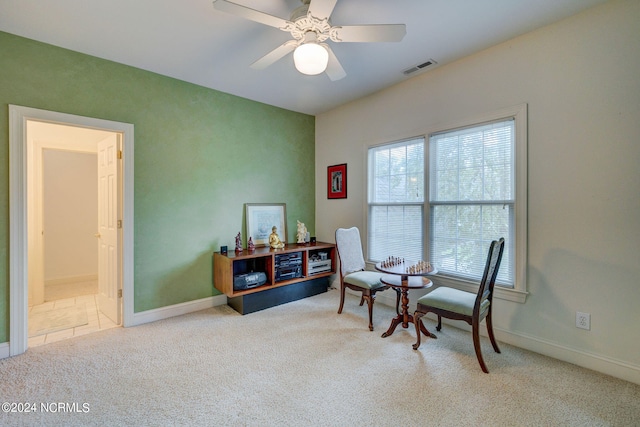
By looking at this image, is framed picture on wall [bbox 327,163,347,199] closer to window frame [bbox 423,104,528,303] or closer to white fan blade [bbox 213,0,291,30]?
window frame [bbox 423,104,528,303]

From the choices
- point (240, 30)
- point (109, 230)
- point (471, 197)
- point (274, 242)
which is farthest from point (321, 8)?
point (109, 230)

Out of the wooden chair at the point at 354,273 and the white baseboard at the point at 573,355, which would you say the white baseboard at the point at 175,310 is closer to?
the wooden chair at the point at 354,273

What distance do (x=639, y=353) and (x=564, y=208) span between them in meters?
1.09

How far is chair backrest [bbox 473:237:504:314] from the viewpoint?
2066 millimetres

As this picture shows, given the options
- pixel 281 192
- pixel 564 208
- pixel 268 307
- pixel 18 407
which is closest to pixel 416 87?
pixel 564 208

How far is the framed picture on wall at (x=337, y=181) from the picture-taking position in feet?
13.5

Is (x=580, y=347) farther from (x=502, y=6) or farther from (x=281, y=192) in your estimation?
(x=281, y=192)

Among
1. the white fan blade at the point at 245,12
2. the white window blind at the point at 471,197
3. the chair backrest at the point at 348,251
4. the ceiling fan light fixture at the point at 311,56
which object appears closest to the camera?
the white fan blade at the point at 245,12

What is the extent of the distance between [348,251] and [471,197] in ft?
4.66

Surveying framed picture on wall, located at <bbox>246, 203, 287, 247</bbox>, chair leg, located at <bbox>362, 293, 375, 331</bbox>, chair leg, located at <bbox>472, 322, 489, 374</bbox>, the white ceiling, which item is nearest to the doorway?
the white ceiling

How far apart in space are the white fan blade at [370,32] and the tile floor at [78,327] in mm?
3455

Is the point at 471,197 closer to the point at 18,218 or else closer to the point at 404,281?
the point at 404,281

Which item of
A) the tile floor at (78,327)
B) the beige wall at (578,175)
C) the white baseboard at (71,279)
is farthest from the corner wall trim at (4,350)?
the beige wall at (578,175)

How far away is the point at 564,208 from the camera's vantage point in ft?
7.35
